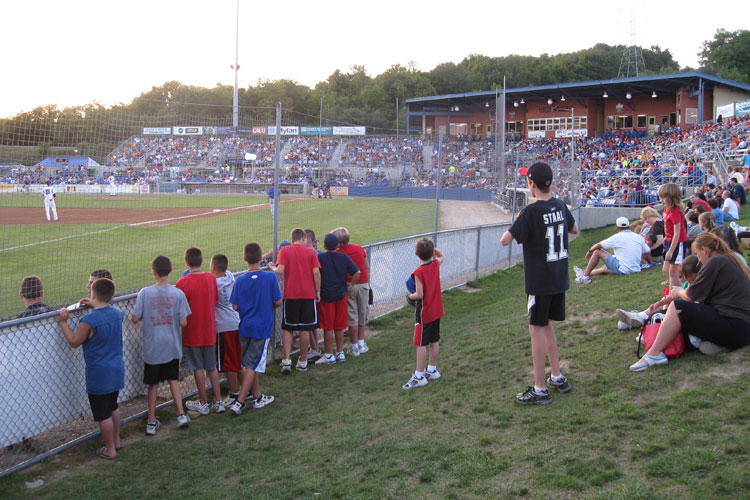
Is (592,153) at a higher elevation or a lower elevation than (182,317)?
higher

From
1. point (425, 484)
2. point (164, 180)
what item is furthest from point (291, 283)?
point (164, 180)

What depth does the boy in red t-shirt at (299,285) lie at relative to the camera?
763cm

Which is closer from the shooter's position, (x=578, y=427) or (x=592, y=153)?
(x=578, y=427)

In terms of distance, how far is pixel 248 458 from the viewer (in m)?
5.24

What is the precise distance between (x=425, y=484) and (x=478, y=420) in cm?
119

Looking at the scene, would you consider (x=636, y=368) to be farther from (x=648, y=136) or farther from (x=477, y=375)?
(x=648, y=136)

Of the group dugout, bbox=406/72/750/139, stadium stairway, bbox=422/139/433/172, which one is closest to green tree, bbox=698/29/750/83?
dugout, bbox=406/72/750/139

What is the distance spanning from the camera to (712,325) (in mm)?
5406

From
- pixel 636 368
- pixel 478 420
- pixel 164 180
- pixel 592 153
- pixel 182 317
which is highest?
pixel 592 153

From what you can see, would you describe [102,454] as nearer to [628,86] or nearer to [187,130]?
[187,130]

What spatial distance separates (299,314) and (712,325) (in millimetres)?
4566

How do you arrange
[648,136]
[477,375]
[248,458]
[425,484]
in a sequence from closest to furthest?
1. [425,484]
2. [248,458]
3. [477,375]
4. [648,136]

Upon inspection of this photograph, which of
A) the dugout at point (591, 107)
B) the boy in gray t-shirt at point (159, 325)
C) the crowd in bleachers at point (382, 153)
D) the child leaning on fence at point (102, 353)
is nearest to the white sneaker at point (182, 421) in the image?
the boy in gray t-shirt at point (159, 325)

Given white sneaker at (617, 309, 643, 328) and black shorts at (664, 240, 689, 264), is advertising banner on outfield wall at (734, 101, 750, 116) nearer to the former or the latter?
black shorts at (664, 240, 689, 264)
